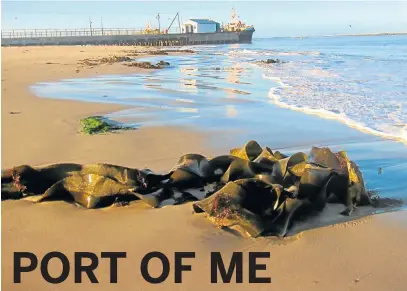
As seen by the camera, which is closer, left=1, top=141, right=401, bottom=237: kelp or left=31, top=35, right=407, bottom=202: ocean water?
left=1, top=141, right=401, bottom=237: kelp

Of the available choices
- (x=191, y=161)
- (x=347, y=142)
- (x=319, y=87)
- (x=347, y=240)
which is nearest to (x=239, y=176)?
(x=191, y=161)

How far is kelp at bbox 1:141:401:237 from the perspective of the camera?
10.6ft

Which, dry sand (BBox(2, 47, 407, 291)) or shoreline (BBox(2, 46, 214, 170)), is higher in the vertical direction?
shoreline (BBox(2, 46, 214, 170))

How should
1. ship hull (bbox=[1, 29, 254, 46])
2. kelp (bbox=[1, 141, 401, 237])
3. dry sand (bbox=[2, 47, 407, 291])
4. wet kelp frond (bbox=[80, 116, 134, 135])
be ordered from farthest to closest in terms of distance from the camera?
ship hull (bbox=[1, 29, 254, 46]) → wet kelp frond (bbox=[80, 116, 134, 135]) → kelp (bbox=[1, 141, 401, 237]) → dry sand (bbox=[2, 47, 407, 291])

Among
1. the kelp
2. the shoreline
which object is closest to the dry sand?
the kelp

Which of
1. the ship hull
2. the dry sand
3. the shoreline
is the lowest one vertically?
the dry sand

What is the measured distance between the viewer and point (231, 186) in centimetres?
328

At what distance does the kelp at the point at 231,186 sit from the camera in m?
3.23

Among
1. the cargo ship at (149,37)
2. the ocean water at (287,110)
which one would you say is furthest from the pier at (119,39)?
the ocean water at (287,110)

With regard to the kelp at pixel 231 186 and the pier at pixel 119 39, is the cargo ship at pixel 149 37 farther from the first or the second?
the kelp at pixel 231 186

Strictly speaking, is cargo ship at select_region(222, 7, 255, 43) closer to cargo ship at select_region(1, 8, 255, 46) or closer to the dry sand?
cargo ship at select_region(1, 8, 255, 46)

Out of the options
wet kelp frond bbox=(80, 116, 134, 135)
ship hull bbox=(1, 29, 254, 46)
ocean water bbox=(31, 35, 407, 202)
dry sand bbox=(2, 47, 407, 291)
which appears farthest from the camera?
ship hull bbox=(1, 29, 254, 46)

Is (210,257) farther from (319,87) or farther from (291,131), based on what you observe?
(319,87)

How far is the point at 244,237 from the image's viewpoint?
10.0 ft
